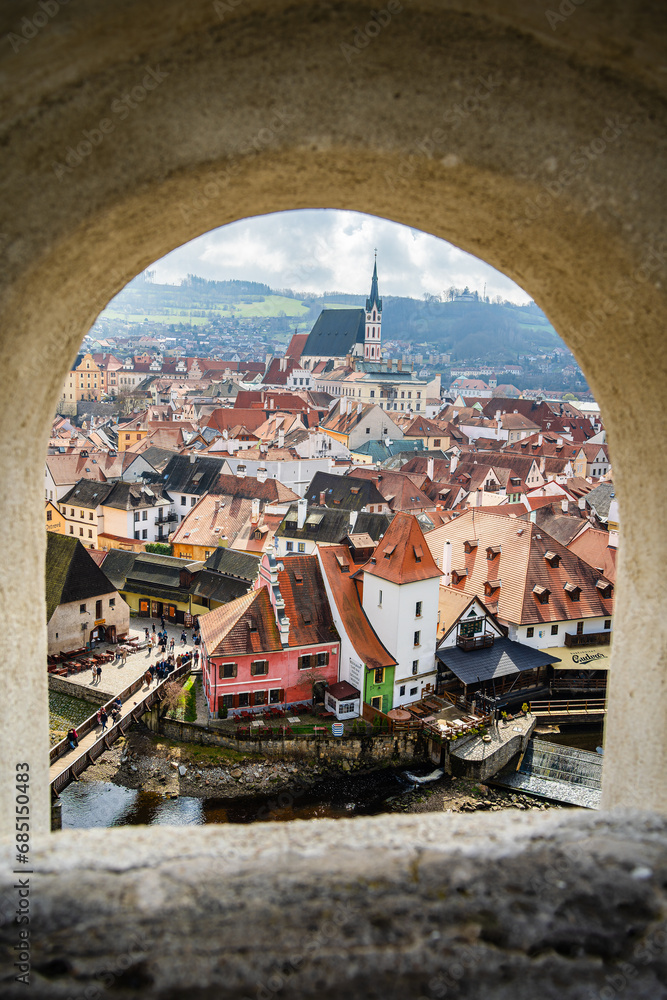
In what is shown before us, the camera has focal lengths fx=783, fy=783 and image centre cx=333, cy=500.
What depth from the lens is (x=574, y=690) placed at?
26.0 m

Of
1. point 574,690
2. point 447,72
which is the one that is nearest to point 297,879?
point 447,72

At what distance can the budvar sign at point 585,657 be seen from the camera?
1061 inches

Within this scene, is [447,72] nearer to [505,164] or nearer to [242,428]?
[505,164]

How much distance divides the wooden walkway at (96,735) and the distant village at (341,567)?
1887 millimetres

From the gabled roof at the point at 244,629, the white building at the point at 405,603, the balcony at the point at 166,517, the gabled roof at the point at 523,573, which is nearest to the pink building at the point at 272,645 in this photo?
the gabled roof at the point at 244,629

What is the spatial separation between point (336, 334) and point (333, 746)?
123m

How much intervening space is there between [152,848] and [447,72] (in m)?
2.23

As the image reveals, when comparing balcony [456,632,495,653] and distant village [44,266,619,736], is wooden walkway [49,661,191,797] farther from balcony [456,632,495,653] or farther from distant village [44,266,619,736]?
balcony [456,632,495,653]

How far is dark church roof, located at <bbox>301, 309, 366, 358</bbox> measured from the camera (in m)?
136

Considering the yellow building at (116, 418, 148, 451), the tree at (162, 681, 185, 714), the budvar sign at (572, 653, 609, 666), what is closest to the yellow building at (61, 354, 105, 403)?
the yellow building at (116, 418, 148, 451)

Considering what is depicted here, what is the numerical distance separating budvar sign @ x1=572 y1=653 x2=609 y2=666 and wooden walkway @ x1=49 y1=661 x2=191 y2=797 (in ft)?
43.4

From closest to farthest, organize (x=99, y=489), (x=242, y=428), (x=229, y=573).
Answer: (x=229, y=573), (x=99, y=489), (x=242, y=428)

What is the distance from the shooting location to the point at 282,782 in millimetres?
21562

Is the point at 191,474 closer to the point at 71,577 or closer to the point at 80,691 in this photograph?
the point at 71,577
